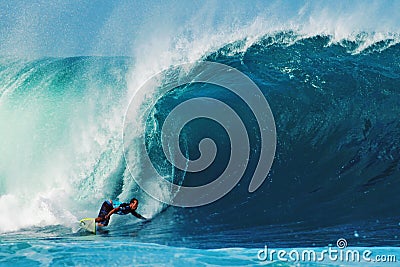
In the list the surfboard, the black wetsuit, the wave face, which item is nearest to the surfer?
the black wetsuit

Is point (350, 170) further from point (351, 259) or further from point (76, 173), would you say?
point (76, 173)

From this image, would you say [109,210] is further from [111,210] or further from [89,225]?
[89,225]

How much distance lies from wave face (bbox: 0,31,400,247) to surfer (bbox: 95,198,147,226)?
2.09ft

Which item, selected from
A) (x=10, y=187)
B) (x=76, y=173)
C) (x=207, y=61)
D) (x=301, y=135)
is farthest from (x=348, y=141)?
(x=10, y=187)

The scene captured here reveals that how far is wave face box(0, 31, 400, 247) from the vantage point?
7.69m

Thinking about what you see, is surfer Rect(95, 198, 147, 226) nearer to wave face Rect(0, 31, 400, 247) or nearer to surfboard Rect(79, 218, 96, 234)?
surfboard Rect(79, 218, 96, 234)

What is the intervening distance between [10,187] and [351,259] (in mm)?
6700

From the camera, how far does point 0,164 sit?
9.64 m

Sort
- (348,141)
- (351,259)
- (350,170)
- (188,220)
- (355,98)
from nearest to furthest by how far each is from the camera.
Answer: (351,259), (188,220), (350,170), (348,141), (355,98)

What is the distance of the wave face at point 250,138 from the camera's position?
25.2 feet

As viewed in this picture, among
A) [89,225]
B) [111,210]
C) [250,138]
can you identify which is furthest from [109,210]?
[250,138]

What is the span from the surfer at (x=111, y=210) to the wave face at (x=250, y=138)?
637mm

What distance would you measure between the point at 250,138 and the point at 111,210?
11.6 feet

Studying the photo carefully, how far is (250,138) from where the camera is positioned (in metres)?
9.39
